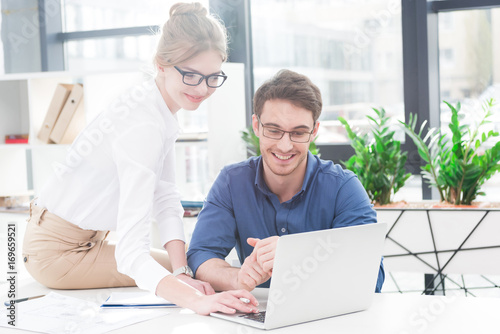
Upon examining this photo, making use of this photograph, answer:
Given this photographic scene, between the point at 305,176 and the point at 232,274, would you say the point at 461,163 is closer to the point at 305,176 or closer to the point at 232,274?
the point at 305,176

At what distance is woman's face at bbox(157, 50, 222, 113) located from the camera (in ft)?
5.67

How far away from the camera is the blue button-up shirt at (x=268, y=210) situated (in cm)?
178

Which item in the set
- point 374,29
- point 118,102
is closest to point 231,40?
point 374,29

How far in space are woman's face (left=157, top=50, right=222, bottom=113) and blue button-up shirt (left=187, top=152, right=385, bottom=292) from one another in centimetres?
29

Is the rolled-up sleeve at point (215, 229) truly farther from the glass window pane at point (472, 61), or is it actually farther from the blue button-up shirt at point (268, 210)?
the glass window pane at point (472, 61)

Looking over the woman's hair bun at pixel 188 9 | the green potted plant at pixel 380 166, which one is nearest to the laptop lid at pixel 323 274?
the woman's hair bun at pixel 188 9

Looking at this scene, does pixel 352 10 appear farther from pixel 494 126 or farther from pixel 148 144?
pixel 148 144

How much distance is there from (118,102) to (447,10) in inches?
83.7

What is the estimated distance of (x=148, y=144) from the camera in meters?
1.64

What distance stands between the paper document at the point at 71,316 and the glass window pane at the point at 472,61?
224 centimetres

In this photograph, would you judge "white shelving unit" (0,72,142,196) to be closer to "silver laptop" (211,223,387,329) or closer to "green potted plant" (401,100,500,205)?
"green potted plant" (401,100,500,205)

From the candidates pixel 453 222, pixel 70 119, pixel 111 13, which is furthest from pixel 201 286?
pixel 111 13

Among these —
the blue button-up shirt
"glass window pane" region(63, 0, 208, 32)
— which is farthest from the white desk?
"glass window pane" region(63, 0, 208, 32)

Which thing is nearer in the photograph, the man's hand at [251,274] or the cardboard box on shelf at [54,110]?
the man's hand at [251,274]
